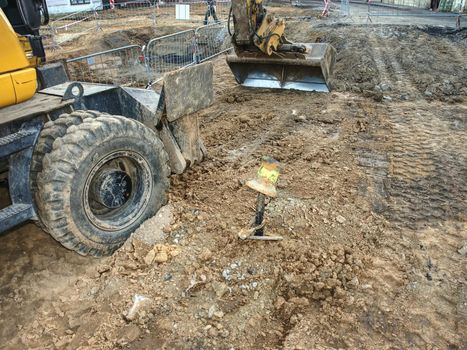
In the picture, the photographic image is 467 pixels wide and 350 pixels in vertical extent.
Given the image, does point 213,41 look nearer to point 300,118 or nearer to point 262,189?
point 300,118

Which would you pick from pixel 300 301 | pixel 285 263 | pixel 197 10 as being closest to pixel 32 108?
pixel 285 263

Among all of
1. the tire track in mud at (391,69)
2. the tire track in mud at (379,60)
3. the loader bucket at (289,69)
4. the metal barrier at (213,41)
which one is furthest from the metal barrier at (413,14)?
the loader bucket at (289,69)

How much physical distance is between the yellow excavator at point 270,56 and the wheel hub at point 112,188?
445 cm

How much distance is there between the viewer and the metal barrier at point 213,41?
11.5m

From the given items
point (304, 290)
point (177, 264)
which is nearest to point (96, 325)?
point (177, 264)

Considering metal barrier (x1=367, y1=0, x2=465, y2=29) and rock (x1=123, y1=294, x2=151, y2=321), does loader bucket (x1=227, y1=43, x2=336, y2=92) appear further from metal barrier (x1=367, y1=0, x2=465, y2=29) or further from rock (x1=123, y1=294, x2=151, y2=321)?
metal barrier (x1=367, y1=0, x2=465, y2=29)

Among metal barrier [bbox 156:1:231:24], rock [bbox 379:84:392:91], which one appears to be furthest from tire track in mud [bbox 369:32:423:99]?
metal barrier [bbox 156:1:231:24]

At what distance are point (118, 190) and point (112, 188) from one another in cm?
8

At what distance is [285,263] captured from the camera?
11.4 feet

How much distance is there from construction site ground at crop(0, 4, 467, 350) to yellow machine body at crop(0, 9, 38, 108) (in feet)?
5.08

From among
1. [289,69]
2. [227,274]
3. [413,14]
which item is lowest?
[227,274]

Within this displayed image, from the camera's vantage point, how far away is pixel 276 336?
113 inches

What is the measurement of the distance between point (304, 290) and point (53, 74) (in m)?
3.52

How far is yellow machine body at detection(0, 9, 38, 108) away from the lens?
3.02 meters
